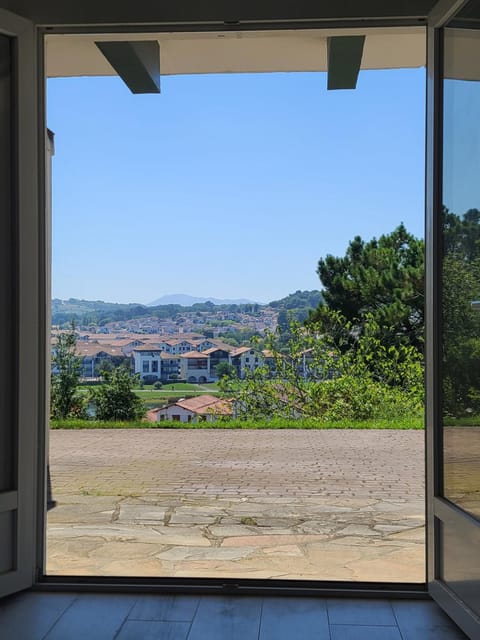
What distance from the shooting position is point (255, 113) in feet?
47.4

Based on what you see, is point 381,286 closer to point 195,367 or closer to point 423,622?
point 195,367

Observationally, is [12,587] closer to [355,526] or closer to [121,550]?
[121,550]

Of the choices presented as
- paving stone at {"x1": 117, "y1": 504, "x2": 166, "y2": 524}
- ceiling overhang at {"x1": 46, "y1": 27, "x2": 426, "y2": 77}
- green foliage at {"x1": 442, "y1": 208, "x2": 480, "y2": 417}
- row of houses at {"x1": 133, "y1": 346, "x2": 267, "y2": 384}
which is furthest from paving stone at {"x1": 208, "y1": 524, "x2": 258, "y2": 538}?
row of houses at {"x1": 133, "y1": 346, "x2": 267, "y2": 384}

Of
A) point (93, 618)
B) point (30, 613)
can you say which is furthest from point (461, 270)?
point (30, 613)

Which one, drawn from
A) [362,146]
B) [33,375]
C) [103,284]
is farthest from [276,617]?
[362,146]

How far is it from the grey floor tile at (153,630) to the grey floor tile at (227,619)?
37 mm

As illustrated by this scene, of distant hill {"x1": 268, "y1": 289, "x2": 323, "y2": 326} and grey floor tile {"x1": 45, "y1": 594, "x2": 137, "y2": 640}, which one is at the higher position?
distant hill {"x1": 268, "y1": 289, "x2": 323, "y2": 326}

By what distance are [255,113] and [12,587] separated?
12.9m

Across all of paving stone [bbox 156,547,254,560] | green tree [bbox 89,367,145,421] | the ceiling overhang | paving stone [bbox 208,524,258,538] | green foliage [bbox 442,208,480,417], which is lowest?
paving stone [bbox 208,524,258,538]

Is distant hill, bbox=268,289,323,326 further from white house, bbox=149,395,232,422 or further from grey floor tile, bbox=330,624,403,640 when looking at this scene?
grey floor tile, bbox=330,624,403,640

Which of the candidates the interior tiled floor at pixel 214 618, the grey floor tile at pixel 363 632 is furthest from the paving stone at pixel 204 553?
the grey floor tile at pixel 363 632

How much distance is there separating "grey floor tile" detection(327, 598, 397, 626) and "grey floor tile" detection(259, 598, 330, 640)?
4 cm

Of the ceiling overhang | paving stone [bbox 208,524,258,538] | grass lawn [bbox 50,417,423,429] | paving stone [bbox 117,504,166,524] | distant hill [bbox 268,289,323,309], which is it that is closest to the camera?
the ceiling overhang

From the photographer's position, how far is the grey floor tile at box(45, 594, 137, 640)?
234cm
